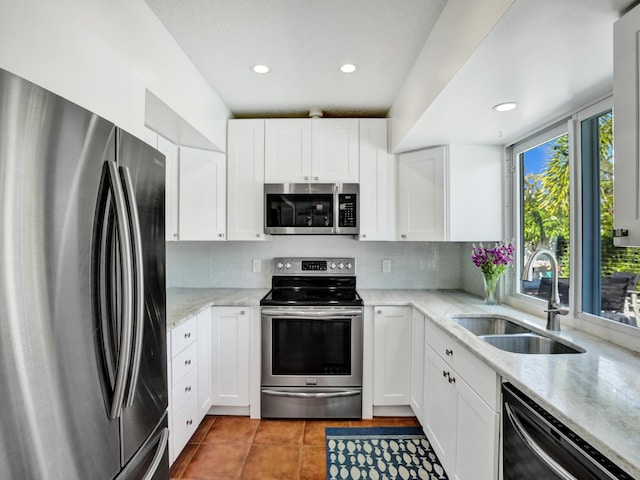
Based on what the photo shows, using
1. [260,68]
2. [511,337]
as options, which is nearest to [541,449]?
[511,337]

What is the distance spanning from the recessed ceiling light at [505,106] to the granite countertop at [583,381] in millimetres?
1194

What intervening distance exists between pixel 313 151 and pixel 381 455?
2.25 m

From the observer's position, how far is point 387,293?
2.79 meters

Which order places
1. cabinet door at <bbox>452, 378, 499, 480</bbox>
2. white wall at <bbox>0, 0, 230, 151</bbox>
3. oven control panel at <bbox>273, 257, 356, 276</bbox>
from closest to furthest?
white wall at <bbox>0, 0, 230, 151</bbox> → cabinet door at <bbox>452, 378, 499, 480</bbox> → oven control panel at <bbox>273, 257, 356, 276</bbox>

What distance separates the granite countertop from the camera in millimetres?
819

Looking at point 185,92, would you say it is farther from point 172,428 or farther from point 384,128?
point 172,428

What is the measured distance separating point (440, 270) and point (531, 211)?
997mm

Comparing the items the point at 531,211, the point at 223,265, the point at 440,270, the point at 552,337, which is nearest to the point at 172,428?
A: the point at 223,265

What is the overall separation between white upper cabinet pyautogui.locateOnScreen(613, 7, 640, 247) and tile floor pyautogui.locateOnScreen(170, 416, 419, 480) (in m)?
1.92

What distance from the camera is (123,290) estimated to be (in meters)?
0.85

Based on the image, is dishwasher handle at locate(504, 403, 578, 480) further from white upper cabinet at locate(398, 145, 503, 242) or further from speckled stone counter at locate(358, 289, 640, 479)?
white upper cabinet at locate(398, 145, 503, 242)

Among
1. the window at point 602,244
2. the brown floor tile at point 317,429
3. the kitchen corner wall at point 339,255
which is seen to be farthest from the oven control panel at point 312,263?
the window at point 602,244

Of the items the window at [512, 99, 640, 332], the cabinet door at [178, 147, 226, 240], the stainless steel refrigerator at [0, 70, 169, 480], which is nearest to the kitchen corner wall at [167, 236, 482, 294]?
the cabinet door at [178, 147, 226, 240]

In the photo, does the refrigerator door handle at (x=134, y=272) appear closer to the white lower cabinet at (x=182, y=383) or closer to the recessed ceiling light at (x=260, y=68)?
the white lower cabinet at (x=182, y=383)
